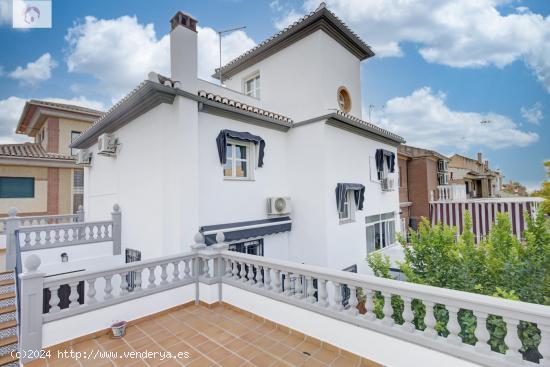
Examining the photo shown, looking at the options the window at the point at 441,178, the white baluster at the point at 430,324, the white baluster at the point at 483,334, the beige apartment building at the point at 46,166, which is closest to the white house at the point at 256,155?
the white baluster at the point at 430,324

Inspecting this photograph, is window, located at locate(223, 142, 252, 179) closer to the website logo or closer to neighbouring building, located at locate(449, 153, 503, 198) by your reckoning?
the website logo

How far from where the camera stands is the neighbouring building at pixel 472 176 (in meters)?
31.8

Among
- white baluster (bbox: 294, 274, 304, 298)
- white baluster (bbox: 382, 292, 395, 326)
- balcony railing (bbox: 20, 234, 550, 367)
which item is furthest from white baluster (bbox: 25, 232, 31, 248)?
white baluster (bbox: 382, 292, 395, 326)

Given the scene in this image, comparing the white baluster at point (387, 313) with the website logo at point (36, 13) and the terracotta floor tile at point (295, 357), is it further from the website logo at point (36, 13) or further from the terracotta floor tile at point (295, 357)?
the website logo at point (36, 13)

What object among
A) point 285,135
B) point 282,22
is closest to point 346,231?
point 285,135

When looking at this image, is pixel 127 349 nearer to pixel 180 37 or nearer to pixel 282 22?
pixel 180 37

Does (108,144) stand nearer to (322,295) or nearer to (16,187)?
(322,295)

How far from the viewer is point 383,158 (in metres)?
13.4

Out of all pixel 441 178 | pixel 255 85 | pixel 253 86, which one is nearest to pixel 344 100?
pixel 255 85

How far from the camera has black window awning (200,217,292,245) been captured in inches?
291

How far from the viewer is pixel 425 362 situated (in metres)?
3.10

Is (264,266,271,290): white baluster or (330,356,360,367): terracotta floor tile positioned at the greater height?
(264,266,271,290): white baluster

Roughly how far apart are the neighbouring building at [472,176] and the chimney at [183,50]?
3349 cm

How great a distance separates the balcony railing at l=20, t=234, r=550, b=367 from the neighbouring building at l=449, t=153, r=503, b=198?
109 ft
